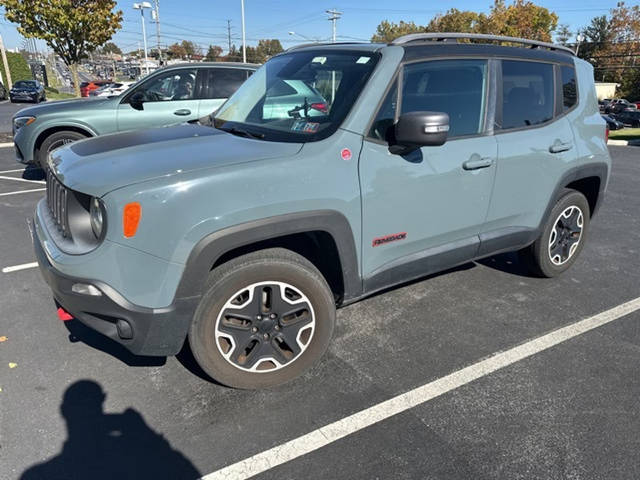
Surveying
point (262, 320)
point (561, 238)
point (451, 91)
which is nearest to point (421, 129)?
point (451, 91)

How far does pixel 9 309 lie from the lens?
3537 mm

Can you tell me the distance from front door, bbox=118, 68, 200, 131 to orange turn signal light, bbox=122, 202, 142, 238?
5.42m

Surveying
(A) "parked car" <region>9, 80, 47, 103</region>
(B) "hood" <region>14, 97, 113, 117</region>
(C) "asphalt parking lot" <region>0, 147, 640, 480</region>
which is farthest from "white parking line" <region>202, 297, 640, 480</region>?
(A) "parked car" <region>9, 80, 47, 103</region>

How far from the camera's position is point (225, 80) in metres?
7.62

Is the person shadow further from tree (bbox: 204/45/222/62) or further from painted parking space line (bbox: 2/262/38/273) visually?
tree (bbox: 204/45/222/62)

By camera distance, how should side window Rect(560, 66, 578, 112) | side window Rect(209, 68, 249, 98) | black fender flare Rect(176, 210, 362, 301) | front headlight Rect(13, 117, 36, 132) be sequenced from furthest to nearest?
side window Rect(209, 68, 249, 98), front headlight Rect(13, 117, 36, 132), side window Rect(560, 66, 578, 112), black fender flare Rect(176, 210, 362, 301)

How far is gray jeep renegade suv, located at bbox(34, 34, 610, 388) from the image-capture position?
2227 mm

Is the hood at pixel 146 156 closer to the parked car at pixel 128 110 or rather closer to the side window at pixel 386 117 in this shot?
the side window at pixel 386 117

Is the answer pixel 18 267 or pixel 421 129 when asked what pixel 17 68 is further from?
pixel 421 129

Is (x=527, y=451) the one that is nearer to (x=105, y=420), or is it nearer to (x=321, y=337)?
(x=321, y=337)

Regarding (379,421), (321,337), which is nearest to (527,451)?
(379,421)

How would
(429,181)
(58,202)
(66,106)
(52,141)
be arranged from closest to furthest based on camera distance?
1. (58,202)
2. (429,181)
3. (52,141)
4. (66,106)

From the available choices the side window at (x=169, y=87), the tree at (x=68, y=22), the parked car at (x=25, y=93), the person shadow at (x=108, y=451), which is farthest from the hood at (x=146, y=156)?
the parked car at (x=25, y=93)

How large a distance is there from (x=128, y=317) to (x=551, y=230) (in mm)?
3385
